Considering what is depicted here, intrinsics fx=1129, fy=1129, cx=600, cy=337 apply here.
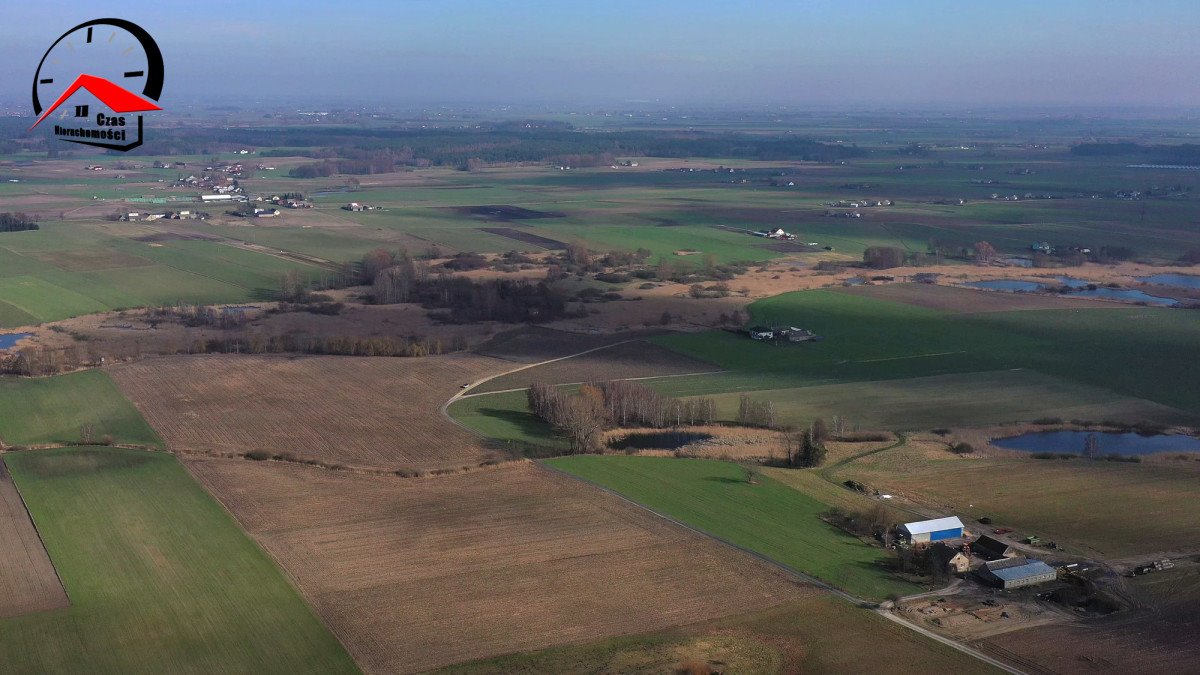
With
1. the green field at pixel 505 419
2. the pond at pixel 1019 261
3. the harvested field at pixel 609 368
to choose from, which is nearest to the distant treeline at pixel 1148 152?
the pond at pixel 1019 261

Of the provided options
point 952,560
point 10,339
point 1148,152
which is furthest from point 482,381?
point 1148,152

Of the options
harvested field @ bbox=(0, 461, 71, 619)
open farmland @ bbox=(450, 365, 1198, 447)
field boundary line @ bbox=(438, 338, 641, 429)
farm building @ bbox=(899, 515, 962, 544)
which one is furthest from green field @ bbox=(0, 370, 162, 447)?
farm building @ bbox=(899, 515, 962, 544)

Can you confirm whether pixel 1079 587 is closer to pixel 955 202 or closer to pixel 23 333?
pixel 23 333

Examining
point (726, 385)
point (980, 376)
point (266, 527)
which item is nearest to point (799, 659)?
point (266, 527)

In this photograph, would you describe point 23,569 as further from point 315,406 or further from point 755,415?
point 755,415

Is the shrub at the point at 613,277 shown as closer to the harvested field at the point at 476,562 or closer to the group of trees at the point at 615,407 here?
the group of trees at the point at 615,407

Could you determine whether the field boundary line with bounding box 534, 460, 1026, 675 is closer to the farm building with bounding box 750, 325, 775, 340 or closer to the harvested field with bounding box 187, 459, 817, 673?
the harvested field with bounding box 187, 459, 817, 673
